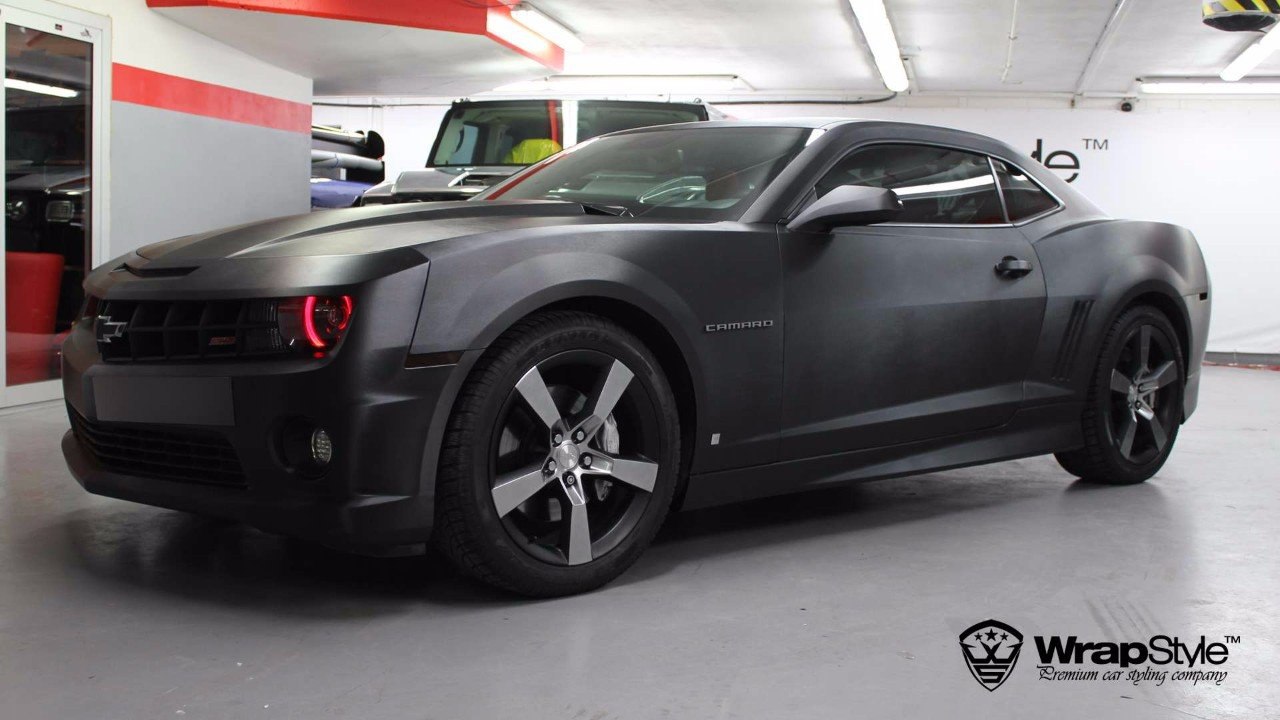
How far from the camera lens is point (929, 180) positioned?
13.0ft

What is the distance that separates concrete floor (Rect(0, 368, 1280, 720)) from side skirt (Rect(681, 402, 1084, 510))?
204 mm

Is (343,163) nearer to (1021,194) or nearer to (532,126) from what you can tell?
(532,126)

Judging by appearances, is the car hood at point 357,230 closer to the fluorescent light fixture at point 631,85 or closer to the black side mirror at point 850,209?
the black side mirror at point 850,209

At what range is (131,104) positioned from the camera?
780 centimetres

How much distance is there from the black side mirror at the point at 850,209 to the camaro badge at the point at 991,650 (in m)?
1.12

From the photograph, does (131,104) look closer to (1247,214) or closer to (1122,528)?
(1122,528)

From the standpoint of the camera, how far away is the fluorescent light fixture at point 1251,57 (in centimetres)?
1167

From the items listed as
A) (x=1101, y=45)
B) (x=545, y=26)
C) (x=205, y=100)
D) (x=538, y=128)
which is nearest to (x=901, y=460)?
(x=538, y=128)

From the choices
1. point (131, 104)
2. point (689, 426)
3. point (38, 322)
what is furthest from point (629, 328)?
point (131, 104)

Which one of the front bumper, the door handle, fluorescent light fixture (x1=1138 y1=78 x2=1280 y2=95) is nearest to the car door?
the door handle

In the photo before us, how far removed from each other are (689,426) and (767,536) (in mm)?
660

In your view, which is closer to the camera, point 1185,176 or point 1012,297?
point 1012,297

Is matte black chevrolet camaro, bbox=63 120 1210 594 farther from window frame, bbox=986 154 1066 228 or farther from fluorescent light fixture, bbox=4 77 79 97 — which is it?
Answer: fluorescent light fixture, bbox=4 77 79 97

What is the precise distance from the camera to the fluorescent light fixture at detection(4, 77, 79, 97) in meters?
6.61
